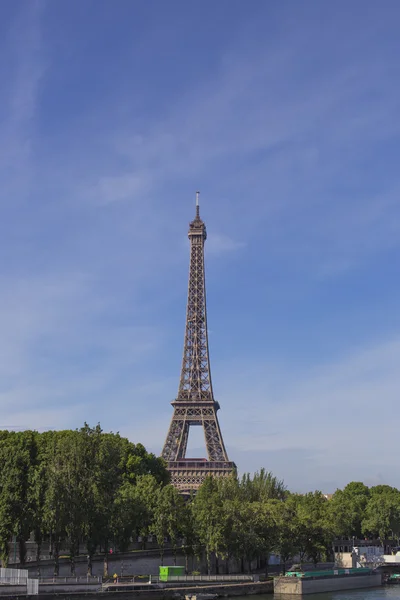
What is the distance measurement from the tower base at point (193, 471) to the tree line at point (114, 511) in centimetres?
4456

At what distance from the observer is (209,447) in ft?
461

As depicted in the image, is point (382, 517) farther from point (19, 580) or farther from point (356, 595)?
point (19, 580)

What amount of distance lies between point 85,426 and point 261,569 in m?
32.0

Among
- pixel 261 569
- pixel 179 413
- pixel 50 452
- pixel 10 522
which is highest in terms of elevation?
pixel 179 413

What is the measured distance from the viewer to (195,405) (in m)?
145

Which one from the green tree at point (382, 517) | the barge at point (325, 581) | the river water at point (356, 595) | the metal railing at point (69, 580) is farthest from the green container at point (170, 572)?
the green tree at point (382, 517)

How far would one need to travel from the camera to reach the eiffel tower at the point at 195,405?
136 meters

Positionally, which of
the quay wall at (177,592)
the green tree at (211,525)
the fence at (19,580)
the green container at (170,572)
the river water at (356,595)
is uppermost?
the green tree at (211,525)

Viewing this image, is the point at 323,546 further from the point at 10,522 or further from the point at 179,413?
the point at 179,413

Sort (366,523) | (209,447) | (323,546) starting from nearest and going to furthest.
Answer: (323,546) → (366,523) → (209,447)

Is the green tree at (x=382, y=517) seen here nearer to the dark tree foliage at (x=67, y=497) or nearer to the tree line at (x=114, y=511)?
the tree line at (x=114, y=511)

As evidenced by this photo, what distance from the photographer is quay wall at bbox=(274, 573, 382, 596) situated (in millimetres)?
68000

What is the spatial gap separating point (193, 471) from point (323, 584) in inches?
2519

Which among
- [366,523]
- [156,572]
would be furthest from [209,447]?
[156,572]
